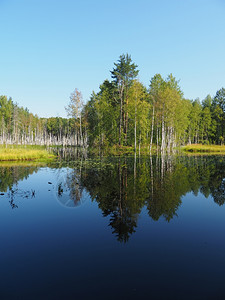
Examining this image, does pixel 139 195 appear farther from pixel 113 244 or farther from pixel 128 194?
pixel 113 244

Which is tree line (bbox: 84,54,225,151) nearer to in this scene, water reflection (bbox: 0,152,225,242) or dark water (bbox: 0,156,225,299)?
water reflection (bbox: 0,152,225,242)

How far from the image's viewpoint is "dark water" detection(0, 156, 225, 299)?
187 inches

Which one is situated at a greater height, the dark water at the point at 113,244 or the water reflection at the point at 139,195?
the water reflection at the point at 139,195

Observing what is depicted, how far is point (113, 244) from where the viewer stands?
673 centimetres

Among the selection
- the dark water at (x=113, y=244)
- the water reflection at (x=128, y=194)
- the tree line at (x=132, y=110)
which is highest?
the tree line at (x=132, y=110)

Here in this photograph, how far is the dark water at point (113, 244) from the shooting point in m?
4.75

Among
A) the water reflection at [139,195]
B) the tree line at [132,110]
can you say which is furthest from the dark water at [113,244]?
the tree line at [132,110]

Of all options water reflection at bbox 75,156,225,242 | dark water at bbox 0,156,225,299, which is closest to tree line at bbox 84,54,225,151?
water reflection at bbox 75,156,225,242

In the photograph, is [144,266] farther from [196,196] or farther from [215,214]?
[196,196]

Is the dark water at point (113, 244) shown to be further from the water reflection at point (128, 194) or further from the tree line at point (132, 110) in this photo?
the tree line at point (132, 110)

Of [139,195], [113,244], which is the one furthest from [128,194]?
[113,244]

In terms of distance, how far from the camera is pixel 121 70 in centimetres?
5372

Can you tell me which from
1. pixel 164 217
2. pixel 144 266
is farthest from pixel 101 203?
pixel 144 266

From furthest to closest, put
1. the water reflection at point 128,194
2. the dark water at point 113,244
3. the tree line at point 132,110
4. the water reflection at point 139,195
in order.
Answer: the tree line at point 132,110
the water reflection at point 128,194
the water reflection at point 139,195
the dark water at point 113,244
